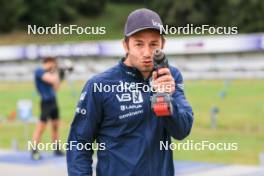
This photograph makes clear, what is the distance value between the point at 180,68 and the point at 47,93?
21.3 metres

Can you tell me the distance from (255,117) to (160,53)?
45.0 feet

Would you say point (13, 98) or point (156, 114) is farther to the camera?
point (13, 98)

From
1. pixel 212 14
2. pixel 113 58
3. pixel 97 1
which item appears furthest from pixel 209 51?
pixel 97 1

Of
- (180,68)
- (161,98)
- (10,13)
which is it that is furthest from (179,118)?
(10,13)

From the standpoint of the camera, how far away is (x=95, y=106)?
12.2 ft

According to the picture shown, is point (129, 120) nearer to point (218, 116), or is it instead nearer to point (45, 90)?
point (45, 90)

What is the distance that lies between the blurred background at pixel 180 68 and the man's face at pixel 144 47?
5887mm

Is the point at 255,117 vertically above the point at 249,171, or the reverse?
the point at 255,117

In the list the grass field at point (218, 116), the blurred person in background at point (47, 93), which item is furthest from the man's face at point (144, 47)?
the blurred person in background at point (47, 93)

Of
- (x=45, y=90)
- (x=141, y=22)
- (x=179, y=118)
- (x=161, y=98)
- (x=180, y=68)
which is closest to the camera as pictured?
(x=161, y=98)

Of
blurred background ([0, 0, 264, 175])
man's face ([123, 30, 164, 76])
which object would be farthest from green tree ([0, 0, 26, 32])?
man's face ([123, 30, 164, 76])

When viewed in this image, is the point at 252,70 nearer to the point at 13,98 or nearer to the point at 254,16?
the point at 13,98

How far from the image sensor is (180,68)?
32781 mm

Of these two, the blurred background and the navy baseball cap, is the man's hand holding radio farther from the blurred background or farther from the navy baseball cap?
the blurred background
